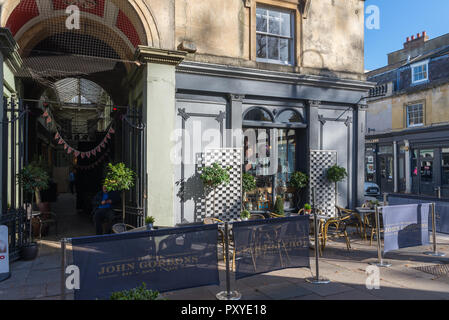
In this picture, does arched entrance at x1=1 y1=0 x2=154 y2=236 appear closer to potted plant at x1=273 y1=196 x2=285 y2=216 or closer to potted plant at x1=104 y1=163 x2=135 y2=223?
potted plant at x1=104 y1=163 x2=135 y2=223

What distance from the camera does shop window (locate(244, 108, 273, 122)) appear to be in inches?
393

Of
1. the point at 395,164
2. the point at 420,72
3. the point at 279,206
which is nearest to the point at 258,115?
the point at 279,206

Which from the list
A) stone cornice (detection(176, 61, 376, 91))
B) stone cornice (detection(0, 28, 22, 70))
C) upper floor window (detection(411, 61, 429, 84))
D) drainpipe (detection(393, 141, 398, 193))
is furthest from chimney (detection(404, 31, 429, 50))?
stone cornice (detection(0, 28, 22, 70))

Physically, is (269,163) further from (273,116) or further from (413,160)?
(413,160)

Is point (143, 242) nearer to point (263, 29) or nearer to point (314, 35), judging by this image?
point (263, 29)

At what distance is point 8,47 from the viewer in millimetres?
6691

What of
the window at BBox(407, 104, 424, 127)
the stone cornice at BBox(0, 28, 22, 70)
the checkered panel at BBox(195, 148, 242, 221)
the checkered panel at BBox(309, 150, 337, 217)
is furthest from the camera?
the window at BBox(407, 104, 424, 127)

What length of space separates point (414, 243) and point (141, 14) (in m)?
8.16

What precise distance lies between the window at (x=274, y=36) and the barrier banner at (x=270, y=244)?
6412 mm

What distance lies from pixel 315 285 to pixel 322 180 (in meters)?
5.83

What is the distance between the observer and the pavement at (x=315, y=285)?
5012 millimetres

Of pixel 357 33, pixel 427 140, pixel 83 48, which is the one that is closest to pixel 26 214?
pixel 83 48

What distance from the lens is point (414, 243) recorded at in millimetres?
6852

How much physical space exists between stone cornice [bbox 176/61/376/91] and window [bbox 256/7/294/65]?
2.38 ft
